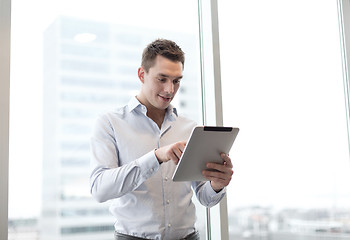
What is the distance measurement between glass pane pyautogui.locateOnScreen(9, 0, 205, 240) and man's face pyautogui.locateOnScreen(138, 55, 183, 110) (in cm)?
46

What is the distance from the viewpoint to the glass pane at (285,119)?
8.96ft

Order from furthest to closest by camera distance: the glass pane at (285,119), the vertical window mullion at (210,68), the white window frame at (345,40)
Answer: the white window frame at (345,40) < the glass pane at (285,119) < the vertical window mullion at (210,68)

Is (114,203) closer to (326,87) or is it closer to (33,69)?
(33,69)

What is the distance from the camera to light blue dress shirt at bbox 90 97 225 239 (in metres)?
1.68

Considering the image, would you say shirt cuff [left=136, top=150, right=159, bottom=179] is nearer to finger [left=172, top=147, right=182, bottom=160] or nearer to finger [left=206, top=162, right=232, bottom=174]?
finger [left=172, top=147, right=182, bottom=160]

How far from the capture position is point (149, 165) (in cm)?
165

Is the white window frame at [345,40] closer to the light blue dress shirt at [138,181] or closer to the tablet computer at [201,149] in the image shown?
the light blue dress shirt at [138,181]

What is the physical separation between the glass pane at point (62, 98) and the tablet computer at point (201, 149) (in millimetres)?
721

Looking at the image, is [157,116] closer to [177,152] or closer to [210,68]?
[177,152]

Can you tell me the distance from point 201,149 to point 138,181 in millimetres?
270

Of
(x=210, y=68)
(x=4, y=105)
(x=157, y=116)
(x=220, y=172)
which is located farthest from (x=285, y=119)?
(x=4, y=105)

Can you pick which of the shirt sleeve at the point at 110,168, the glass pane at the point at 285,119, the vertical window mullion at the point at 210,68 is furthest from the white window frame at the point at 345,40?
the shirt sleeve at the point at 110,168

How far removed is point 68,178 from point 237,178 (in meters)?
1.02

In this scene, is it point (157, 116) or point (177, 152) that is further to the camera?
point (157, 116)
